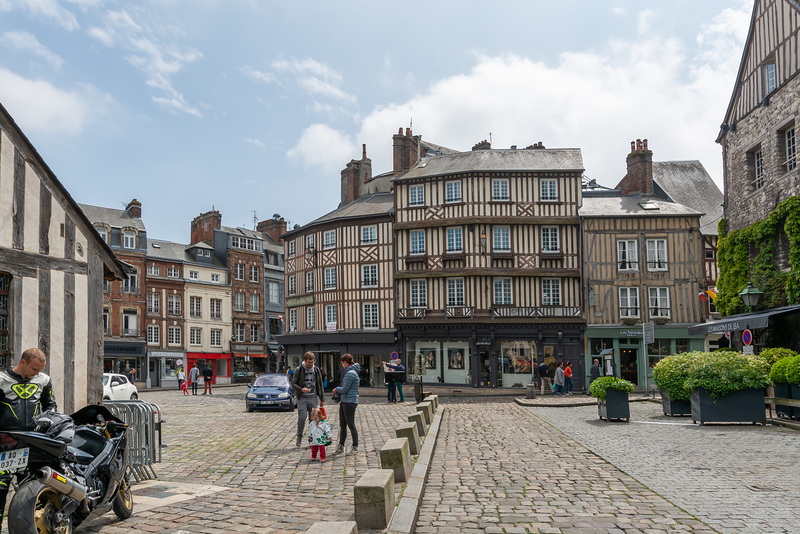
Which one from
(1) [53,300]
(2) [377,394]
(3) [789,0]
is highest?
(3) [789,0]

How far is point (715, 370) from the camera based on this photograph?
12.2m

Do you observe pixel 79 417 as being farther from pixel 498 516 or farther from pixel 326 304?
pixel 326 304

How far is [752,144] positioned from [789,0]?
3.79 metres

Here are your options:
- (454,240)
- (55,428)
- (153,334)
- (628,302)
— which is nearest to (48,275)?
(55,428)

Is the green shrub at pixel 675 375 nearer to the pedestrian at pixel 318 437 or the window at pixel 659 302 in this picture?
the pedestrian at pixel 318 437

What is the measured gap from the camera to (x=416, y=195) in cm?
3181

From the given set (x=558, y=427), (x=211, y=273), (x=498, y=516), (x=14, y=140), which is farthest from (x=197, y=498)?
(x=211, y=273)

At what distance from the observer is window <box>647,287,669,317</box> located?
1165 inches

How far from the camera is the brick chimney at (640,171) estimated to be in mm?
32938

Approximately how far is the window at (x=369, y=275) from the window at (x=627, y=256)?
1090cm

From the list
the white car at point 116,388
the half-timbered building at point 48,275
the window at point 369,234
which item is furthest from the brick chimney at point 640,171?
the half-timbered building at point 48,275

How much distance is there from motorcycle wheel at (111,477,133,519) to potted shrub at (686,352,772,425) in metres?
9.90

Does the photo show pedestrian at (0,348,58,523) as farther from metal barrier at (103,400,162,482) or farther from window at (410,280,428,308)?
window at (410,280,428,308)

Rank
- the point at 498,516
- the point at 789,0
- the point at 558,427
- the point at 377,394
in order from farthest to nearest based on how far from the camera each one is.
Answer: the point at 377,394, the point at 789,0, the point at 558,427, the point at 498,516
